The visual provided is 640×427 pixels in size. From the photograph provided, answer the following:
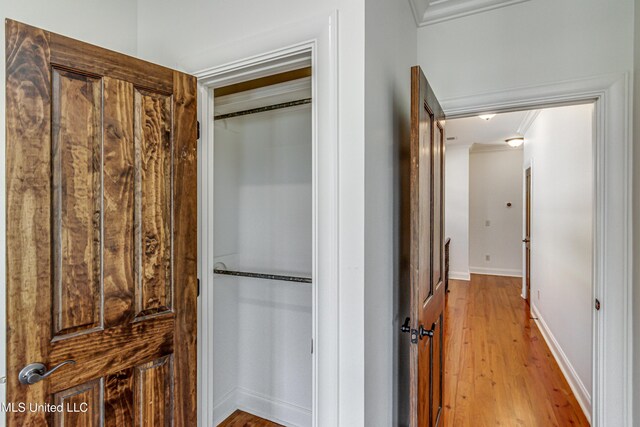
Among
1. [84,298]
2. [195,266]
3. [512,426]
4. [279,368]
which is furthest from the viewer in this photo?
[279,368]

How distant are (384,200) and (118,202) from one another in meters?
1.10

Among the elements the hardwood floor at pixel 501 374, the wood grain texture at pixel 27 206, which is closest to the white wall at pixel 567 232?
the hardwood floor at pixel 501 374

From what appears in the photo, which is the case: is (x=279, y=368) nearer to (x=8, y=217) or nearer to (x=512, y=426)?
(x=512, y=426)

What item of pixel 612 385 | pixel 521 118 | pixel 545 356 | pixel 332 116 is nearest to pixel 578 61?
pixel 332 116

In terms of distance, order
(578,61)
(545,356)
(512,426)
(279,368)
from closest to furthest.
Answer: (578,61) → (512,426) → (279,368) → (545,356)

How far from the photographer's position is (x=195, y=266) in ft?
5.14

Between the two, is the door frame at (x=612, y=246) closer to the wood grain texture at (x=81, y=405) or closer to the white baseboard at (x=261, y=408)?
the white baseboard at (x=261, y=408)

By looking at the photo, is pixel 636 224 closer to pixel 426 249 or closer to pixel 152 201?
pixel 426 249

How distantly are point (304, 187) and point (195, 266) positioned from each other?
98 cm

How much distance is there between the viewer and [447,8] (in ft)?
6.53

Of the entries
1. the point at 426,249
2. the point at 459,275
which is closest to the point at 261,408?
the point at 426,249

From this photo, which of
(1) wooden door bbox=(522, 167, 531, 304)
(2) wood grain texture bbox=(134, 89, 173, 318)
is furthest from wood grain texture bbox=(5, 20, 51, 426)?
(1) wooden door bbox=(522, 167, 531, 304)

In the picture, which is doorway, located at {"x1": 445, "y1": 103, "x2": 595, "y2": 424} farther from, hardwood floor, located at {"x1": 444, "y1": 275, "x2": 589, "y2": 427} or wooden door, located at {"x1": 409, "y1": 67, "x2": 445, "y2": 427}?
wooden door, located at {"x1": 409, "y1": 67, "x2": 445, "y2": 427}

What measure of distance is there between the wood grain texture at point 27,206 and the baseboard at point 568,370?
3.26 meters
